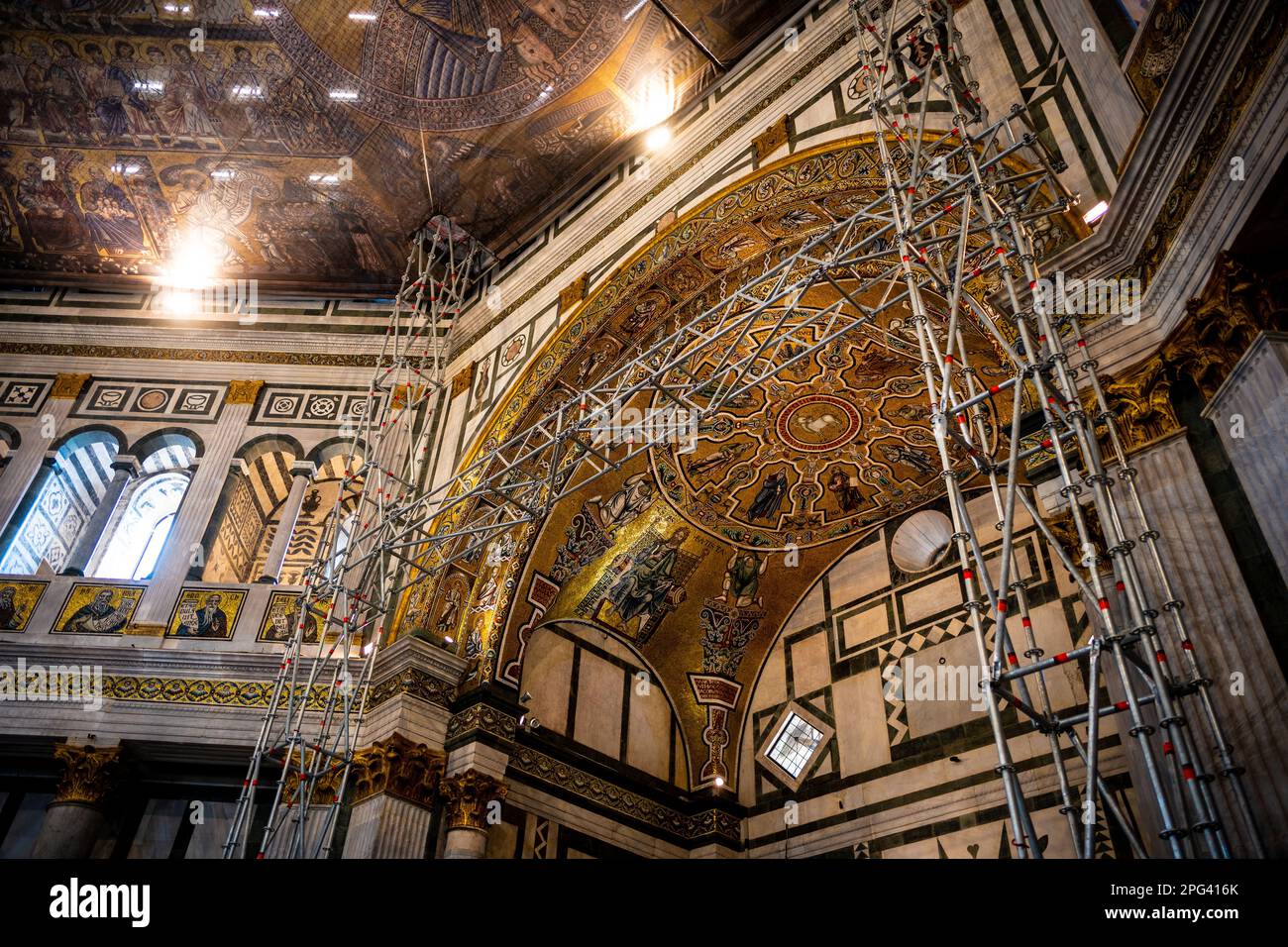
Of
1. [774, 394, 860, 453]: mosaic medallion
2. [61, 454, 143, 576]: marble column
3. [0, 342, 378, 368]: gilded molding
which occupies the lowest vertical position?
[61, 454, 143, 576]: marble column

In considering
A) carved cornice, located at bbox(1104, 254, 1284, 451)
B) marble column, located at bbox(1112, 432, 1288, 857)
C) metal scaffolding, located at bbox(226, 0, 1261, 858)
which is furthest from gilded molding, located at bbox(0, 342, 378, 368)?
marble column, located at bbox(1112, 432, 1288, 857)

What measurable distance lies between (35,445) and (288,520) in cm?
364

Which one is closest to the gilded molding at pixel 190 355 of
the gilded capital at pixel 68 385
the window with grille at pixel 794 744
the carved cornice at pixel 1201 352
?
the gilded capital at pixel 68 385

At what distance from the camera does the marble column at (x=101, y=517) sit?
421 inches

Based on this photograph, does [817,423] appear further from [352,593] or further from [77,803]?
[77,803]

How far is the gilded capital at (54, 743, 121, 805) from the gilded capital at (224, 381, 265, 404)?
4663 mm

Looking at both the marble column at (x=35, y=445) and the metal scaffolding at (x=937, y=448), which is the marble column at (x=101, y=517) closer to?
the marble column at (x=35, y=445)

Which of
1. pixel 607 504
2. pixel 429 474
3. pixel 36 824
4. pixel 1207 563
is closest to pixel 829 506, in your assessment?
pixel 607 504

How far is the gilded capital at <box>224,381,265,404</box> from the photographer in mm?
12094

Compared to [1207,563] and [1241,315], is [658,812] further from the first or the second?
[1241,315]

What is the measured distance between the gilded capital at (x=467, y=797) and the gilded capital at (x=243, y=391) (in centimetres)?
599

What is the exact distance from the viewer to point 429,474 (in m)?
11.3

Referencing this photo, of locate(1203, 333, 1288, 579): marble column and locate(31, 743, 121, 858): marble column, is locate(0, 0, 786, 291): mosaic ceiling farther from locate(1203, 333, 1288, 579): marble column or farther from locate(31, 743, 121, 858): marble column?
locate(1203, 333, 1288, 579): marble column

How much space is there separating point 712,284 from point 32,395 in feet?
30.0
